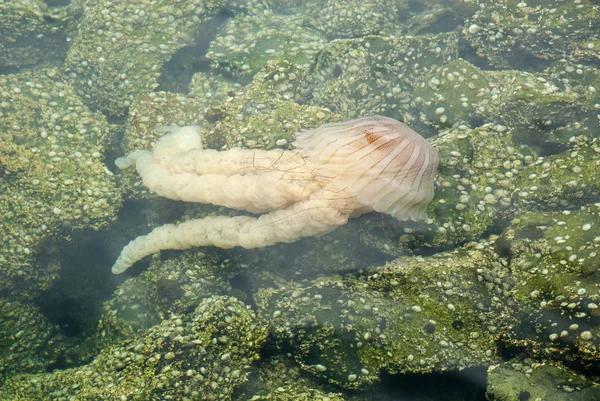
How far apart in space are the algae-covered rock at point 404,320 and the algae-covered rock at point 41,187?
360cm

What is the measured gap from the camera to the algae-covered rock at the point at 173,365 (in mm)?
5000

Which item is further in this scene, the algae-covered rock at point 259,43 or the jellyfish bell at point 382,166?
the algae-covered rock at point 259,43

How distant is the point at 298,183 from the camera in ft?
18.8

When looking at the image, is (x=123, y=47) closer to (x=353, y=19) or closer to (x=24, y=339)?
(x=353, y=19)

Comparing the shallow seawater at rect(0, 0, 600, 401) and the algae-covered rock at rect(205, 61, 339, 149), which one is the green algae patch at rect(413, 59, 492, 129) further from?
the algae-covered rock at rect(205, 61, 339, 149)

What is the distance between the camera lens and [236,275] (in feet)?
21.0

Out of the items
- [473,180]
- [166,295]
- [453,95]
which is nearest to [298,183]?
[473,180]

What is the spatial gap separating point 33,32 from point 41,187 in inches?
158

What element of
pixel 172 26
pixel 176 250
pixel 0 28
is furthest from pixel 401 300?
pixel 0 28

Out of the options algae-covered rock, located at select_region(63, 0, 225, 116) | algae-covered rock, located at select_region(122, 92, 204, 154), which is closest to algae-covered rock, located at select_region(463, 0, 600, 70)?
algae-covered rock, located at select_region(122, 92, 204, 154)

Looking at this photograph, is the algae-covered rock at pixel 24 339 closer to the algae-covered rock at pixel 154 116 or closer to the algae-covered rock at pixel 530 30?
the algae-covered rock at pixel 154 116

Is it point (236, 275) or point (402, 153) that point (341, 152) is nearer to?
point (402, 153)

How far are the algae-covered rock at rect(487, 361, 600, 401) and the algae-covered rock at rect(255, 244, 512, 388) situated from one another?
24 cm

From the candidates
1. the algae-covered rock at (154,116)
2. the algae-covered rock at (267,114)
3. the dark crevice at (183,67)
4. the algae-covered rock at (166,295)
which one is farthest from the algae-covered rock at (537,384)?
the dark crevice at (183,67)
